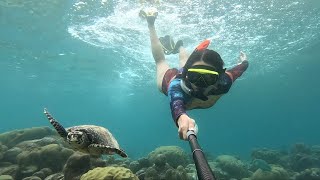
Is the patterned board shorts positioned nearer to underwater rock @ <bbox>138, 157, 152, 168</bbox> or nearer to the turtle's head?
underwater rock @ <bbox>138, 157, 152, 168</bbox>

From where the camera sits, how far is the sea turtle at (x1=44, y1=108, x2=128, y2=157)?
13.0ft

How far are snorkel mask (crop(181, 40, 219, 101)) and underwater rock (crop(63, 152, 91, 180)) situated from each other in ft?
8.44

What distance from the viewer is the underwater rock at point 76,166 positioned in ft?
18.2

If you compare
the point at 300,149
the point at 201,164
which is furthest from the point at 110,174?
the point at 300,149

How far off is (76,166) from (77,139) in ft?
5.61

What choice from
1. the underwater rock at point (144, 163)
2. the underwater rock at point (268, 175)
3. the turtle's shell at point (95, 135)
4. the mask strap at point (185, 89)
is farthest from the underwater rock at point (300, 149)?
the turtle's shell at point (95, 135)

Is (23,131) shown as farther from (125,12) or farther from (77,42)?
(77,42)

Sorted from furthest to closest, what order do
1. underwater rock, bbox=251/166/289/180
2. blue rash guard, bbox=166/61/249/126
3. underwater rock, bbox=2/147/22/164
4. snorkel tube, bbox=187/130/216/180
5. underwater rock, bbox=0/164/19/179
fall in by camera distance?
underwater rock, bbox=251/166/289/180 → underwater rock, bbox=2/147/22/164 → underwater rock, bbox=0/164/19/179 → blue rash guard, bbox=166/61/249/126 → snorkel tube, bbox=187/130/216/180

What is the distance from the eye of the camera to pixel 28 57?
110ft

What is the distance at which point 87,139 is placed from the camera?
15.0 ft

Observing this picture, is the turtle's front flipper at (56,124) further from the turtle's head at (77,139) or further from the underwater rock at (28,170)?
the underwater rock at (28,170)

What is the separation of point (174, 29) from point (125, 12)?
4.79m

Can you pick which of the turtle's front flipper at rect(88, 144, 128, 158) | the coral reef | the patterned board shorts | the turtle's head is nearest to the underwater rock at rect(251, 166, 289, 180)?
the coral reef

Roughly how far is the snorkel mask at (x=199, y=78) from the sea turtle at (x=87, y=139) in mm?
1952
